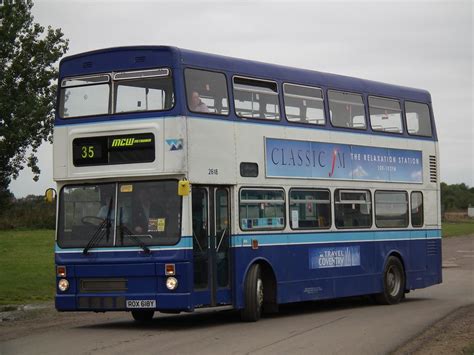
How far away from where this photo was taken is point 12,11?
22375mm

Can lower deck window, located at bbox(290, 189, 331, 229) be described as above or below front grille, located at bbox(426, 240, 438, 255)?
above

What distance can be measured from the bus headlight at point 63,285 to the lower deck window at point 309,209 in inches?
176

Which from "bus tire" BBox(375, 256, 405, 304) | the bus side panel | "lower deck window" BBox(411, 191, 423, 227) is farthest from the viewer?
A: "lower deck window" BBox(411, 191, 423, 227)

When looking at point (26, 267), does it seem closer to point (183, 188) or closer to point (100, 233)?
point (100, 233)

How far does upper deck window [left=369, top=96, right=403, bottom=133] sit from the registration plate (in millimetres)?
7479

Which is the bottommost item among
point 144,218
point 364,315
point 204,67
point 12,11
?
point 364,315

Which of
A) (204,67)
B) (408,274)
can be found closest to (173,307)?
(204,67)

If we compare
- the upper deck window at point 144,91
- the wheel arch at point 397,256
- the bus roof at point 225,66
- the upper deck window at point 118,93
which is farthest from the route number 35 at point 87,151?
the wheel arch at point 397,256

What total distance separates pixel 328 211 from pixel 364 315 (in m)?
2.18

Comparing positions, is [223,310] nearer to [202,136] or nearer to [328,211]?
[328,211]

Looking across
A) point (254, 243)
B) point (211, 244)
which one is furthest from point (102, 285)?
point (254, 243)

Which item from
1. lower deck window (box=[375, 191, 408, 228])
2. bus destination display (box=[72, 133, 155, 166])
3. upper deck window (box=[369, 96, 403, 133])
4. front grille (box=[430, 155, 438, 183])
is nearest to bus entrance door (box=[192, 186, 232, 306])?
bus destination display (box=[72, 133, 155, 166])

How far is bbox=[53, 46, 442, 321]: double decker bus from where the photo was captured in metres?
16.1

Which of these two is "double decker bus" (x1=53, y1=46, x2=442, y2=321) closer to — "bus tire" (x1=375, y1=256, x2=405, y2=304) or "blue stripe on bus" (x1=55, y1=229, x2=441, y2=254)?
"blue stripe on bus" (x1=55, y1=229, x2=441, y2=254)
